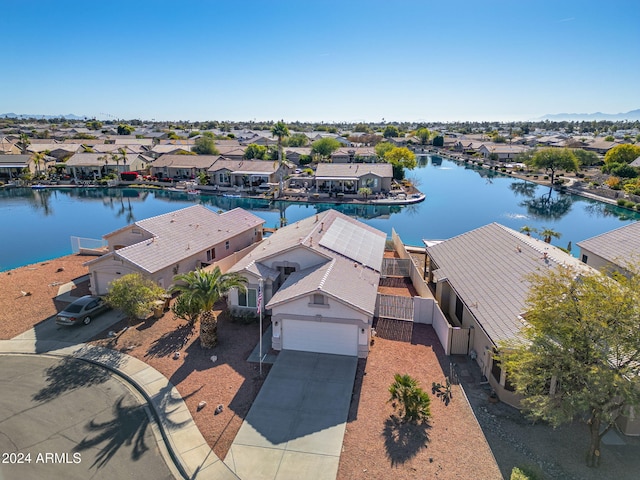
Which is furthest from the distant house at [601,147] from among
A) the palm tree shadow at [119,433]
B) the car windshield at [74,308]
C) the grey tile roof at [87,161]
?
the palm tree shadow at [119,433]

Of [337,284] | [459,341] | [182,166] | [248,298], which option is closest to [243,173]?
[182,166]

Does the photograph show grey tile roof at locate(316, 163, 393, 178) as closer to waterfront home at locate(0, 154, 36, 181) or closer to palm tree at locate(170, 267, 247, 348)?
palm tree at locate(170, 267, 247, 348)

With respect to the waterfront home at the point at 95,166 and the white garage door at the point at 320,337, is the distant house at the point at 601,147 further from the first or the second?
the white garage door at the point at 320,337

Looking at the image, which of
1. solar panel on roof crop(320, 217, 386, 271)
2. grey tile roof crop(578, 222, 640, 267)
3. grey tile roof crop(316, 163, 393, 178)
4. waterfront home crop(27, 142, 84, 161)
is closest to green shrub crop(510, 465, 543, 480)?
solar panel on roof crop(320, 217, 386, 271)

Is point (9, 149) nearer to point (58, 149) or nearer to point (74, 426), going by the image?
point (58, 149)

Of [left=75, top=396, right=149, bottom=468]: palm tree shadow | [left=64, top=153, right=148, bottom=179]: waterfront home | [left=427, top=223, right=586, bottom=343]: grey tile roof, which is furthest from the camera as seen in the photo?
[left=64, top=153, right=148, bottom=179]: waterfront home

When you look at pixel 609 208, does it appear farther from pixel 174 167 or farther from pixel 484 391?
pixel 174 167
